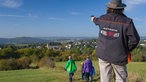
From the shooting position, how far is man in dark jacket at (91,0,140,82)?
5.31 meters

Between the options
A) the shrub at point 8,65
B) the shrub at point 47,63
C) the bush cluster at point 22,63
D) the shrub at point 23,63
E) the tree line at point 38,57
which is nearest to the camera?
the shrub at point 47,63

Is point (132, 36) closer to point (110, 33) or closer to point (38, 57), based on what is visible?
point (110, 33)

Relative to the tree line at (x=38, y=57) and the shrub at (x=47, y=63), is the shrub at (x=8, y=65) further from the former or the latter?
the shrub at (x=47, y=63)

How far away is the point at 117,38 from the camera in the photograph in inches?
210

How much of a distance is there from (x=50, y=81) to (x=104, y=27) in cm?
1363

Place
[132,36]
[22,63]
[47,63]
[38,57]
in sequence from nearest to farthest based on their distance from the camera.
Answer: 1. [132,36]
2. [47,63]
3. [22,63]
4. [38,57]

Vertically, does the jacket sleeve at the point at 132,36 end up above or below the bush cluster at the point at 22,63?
above

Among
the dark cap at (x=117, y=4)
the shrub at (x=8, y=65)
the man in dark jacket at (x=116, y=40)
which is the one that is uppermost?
the dark cap at (x=117, y=4)

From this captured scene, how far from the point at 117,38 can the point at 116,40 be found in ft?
0.12

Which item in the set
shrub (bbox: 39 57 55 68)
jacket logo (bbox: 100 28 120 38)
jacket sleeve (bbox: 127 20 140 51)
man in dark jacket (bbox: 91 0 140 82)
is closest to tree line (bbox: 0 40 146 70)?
shrub (bbox: 39 57 55 68)

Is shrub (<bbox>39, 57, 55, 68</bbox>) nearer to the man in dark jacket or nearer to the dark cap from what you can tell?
the man in dark jacket

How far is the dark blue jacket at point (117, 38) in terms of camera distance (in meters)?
5.30

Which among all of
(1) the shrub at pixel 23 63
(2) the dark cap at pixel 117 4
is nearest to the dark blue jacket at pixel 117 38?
(2) the dark cap at pixel 117 4

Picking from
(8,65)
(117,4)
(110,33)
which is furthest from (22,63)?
(117,4)
